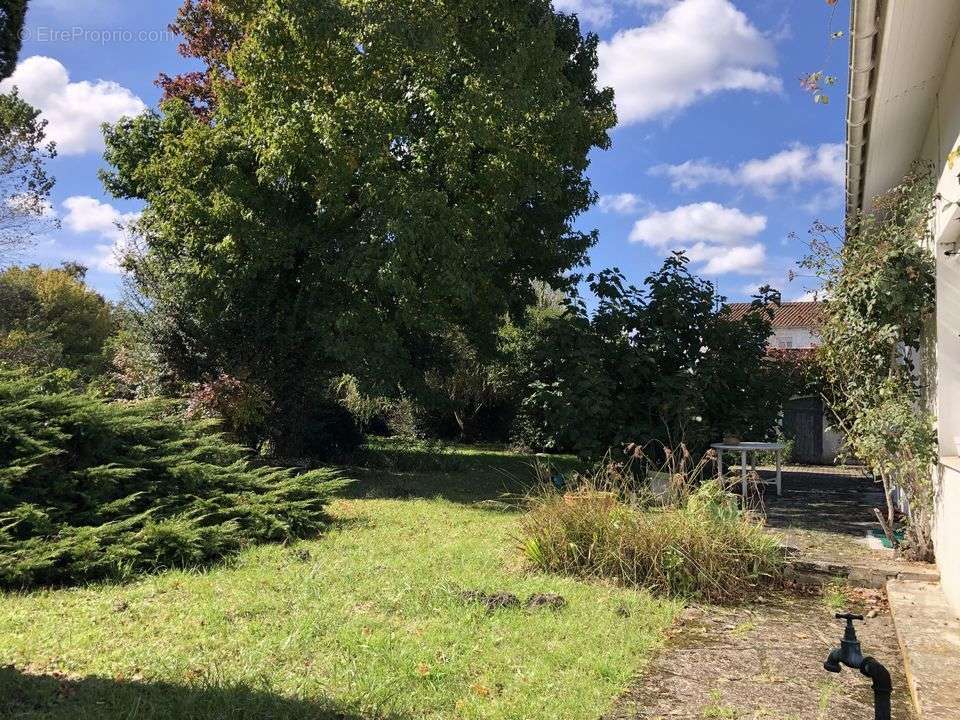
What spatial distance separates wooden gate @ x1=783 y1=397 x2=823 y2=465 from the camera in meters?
21.4

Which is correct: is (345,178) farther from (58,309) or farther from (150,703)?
(58,309)

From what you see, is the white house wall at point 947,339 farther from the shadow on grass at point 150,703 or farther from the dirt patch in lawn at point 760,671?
the shadow on grass at point 150,703

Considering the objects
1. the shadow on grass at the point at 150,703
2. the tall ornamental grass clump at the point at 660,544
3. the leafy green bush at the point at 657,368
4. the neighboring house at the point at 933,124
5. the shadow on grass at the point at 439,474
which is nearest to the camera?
the shadow on grass at the point at 150,703

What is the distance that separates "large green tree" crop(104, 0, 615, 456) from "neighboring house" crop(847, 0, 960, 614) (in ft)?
22.2

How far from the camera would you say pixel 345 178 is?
12500 mm

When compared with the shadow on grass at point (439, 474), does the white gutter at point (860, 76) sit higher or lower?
higher

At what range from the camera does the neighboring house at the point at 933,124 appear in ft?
15.9

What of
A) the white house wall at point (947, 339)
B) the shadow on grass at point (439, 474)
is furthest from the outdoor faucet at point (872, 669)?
the shadow on grass at point (439, 474)

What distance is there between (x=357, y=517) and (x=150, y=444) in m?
2.91

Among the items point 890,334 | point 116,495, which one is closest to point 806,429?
point 890,334

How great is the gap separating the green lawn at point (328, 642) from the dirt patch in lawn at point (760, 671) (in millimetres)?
205

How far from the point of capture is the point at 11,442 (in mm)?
7410

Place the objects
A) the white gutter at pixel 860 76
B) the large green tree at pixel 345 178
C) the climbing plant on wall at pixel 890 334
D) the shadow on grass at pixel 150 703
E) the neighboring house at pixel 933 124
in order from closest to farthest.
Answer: the shadow on grass at pixel 150 703
the white gutter at pixel 860 76
the neighboring house at pixel 933 124
the climbing plant on wall at pixel 890 334
the large green tree at pixel 345 178

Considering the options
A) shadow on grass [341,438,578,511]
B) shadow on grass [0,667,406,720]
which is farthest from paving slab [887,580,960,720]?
shadow on grass [341,438,578,511]
